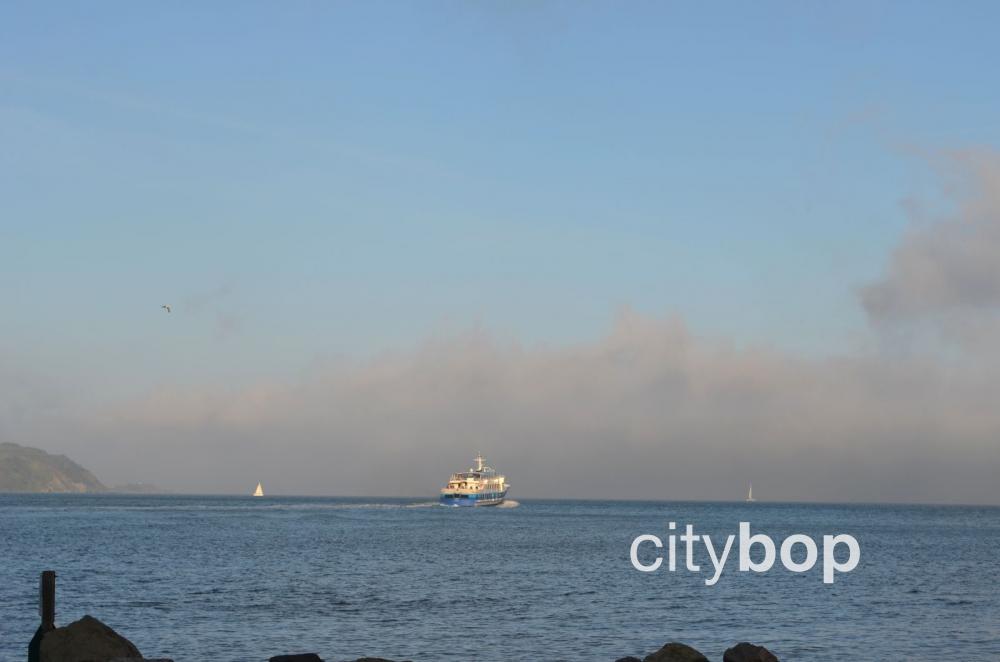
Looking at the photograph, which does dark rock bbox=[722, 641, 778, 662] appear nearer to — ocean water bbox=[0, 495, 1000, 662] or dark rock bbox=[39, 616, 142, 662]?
ocean water bbox=[0, 495, 1000, 662]

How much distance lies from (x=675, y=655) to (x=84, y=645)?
612 inches

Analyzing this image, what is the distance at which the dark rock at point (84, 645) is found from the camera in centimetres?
2947

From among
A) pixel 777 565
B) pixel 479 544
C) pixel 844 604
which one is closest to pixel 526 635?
pixel 844 604

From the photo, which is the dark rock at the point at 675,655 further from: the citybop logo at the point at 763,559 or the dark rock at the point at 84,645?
the citybop logo at the point at 763,559

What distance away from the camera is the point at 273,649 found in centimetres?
3916

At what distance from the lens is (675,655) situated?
102 feet

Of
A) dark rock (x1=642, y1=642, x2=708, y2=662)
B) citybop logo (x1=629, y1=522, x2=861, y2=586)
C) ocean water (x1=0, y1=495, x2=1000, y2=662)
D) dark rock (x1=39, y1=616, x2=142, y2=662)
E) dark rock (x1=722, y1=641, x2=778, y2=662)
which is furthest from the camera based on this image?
citybop logo (x1=629, y1=522, x2=861, y2=586)

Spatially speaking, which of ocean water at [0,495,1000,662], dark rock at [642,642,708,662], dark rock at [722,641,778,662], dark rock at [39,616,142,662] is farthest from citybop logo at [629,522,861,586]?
dark rock at [39,616,142,662]

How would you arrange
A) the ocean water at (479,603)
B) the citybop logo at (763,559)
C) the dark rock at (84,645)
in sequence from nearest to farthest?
the dark rock at (84,645) → the ocean water at (479,603) → the citybop logo at (763,559)

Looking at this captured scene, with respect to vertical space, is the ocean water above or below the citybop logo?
above

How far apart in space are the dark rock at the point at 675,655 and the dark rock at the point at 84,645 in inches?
538

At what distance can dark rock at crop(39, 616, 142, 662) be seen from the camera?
1160 inches

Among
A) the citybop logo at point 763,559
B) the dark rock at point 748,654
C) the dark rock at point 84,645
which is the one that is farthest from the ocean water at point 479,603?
the dark rock at point 748,654

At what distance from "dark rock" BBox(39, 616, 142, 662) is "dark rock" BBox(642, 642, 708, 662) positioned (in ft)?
44.8
